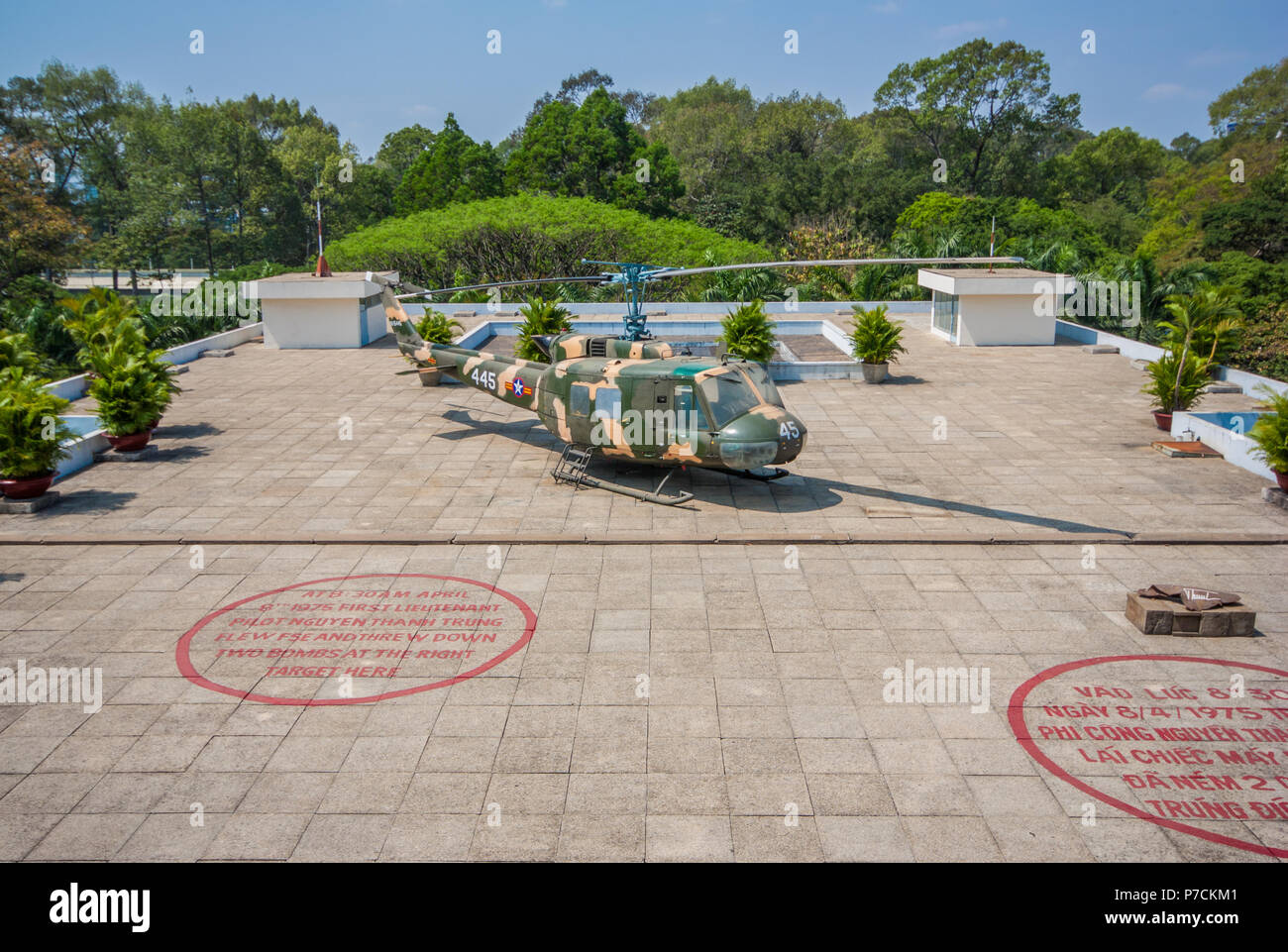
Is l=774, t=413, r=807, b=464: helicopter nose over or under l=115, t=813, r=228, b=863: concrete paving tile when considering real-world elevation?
over

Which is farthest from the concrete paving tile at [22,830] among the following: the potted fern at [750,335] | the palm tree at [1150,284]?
the palm tree at [1150,284]

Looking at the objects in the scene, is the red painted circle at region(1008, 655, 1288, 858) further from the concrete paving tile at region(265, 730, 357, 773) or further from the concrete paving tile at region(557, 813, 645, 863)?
the concrete paving tile at region(265, 730, 357, 773)

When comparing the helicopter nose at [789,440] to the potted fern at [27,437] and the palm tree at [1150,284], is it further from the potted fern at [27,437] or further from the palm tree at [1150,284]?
the palm tree at [1150,284]

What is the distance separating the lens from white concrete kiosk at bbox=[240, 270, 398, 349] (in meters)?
35.6

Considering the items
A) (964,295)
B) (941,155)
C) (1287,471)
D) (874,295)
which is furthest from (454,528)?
(941,155)

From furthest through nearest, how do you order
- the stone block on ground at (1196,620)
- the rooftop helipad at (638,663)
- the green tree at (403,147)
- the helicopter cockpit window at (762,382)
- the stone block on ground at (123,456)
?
the green tree at (403,147), the stone block on ground at (123,456), the helicopter cockpit window at (762,382), the stone block on ground at (1196,620), the rooftop helipad at (638,663)

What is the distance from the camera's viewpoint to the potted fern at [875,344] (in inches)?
1162

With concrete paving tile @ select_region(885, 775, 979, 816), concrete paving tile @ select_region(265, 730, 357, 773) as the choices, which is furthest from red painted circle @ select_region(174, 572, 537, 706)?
concrete paving tile @ select_region(885, 775, 979, 816)

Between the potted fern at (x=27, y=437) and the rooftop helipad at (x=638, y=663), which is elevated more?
the potted fern at (x=27, y=437)

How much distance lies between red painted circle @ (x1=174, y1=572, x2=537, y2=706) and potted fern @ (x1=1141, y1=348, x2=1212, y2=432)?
1859 cm

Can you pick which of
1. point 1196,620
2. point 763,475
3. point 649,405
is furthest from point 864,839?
point 763,475

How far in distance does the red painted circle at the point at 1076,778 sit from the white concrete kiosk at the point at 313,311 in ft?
99.3

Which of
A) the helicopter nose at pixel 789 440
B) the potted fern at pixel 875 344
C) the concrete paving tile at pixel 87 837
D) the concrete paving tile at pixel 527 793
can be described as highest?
the potted fern at pixel 875 344

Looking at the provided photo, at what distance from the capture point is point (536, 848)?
8.73 metres
